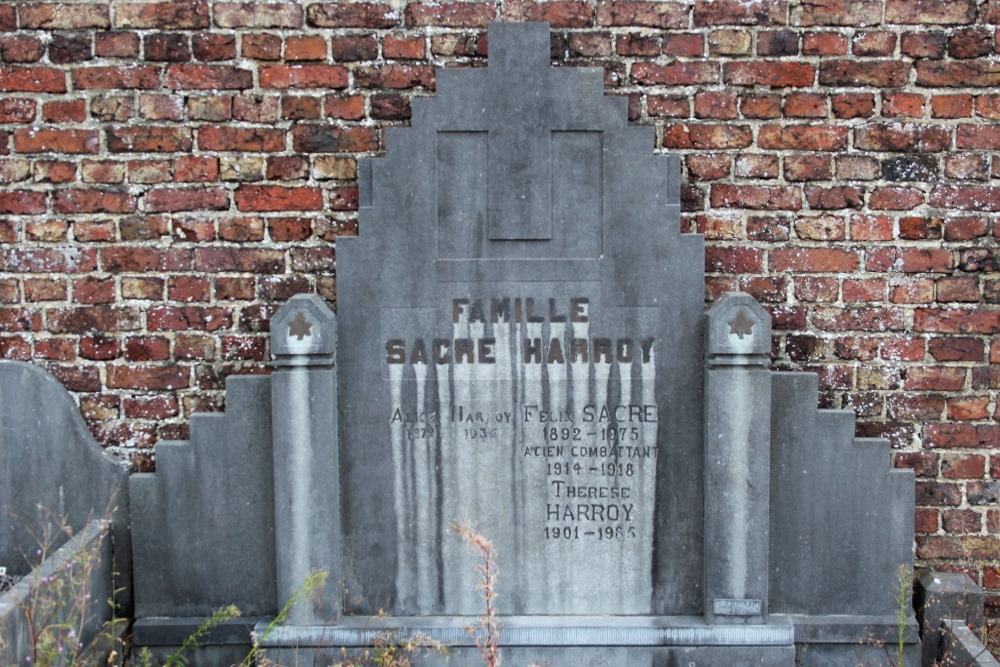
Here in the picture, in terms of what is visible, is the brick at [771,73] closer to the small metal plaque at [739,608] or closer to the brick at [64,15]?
the small metal plaque at [739,608]

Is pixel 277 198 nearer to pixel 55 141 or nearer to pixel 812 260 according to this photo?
pixel 55 141

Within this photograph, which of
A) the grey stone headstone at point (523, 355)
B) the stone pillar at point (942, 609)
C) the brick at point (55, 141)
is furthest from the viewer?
the brick at point (55, 141)

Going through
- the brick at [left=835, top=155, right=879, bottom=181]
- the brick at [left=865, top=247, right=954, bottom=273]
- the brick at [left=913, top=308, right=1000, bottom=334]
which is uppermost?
the brick at [left=835, top=155, right=879, bottom=181]

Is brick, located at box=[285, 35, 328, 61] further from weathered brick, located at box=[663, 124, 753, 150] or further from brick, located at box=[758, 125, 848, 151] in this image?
brick, located at box=[758, 125, 848, 151]

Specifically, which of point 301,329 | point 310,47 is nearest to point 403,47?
point 310,47

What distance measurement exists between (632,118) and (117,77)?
2.03 m

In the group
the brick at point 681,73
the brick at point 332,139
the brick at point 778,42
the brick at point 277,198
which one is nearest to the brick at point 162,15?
the brick at point 332,139

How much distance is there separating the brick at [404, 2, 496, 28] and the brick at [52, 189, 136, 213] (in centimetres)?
133

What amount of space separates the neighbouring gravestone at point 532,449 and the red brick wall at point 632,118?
322mm

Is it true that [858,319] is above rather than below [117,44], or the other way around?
below

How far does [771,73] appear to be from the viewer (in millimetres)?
3248

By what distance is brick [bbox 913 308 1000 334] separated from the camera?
330cm

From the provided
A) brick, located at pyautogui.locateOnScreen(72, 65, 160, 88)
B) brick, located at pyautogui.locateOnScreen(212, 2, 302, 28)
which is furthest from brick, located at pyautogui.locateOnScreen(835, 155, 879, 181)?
brick, located at pyautogui.locateOnScreen(72, 65, 160, 88)

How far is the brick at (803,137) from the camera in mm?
3264
